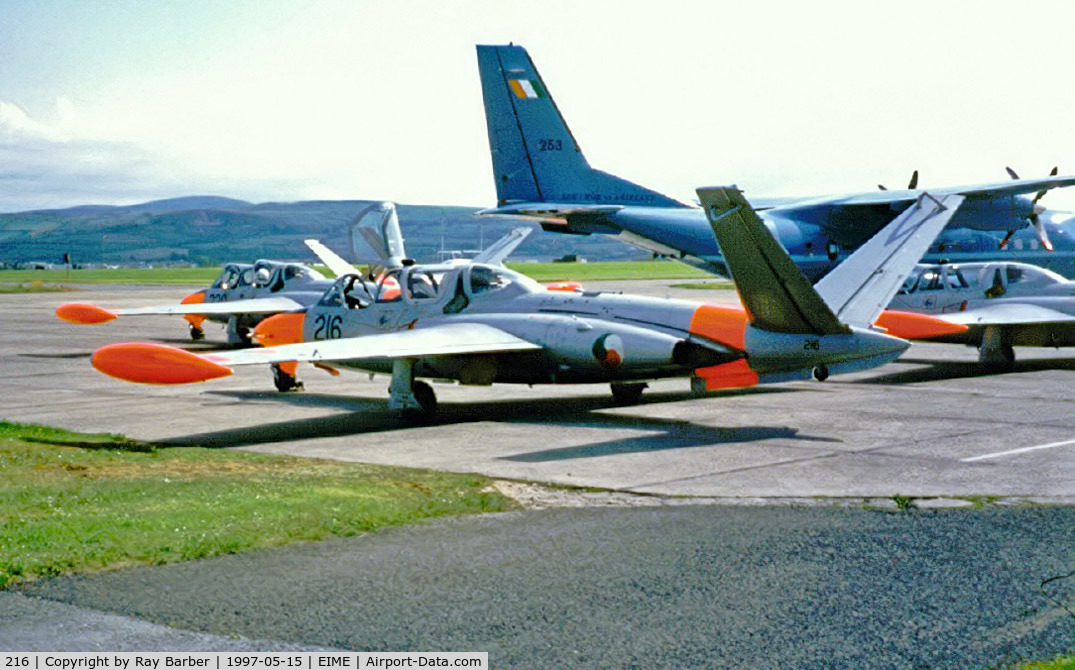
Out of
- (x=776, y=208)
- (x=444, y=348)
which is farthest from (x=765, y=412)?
(x=776, y=208)

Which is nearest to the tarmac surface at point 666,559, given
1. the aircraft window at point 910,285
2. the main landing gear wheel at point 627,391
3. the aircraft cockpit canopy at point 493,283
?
the main landing gear wheel at point 627,391

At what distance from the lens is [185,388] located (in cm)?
2247

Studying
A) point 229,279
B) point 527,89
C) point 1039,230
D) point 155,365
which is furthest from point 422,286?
point 1039,230

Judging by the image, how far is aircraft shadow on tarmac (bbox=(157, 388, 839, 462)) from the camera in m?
14.7

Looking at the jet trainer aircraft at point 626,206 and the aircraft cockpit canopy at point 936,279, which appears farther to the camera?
the jet trainer aircraft at point 626,206

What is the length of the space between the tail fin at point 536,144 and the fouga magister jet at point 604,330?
15.0 m

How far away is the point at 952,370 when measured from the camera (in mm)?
24406

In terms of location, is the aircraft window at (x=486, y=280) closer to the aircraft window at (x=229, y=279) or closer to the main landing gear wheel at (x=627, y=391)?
the main landing gear wheel at (x=627, y=391)

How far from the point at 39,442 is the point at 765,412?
10.0 meters

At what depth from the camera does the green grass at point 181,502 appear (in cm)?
864

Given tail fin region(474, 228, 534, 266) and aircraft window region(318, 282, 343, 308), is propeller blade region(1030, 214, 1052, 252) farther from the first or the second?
aircraft window region(318, 282, 343, 308)

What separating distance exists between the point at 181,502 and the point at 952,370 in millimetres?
18069

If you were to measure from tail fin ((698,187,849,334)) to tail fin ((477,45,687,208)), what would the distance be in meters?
19.7

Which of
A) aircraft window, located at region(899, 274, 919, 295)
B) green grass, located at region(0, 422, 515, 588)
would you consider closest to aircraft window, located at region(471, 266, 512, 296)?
green grass, located at region(0, 422, 515, 588)
